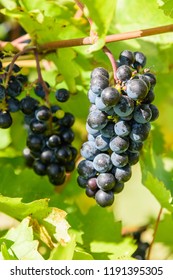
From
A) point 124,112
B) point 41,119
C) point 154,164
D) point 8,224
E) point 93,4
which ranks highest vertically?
point 93,4

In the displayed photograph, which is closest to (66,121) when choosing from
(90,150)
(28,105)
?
(28,105)

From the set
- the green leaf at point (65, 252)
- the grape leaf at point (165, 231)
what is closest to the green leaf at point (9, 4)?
the green leaf at point (65, 252)

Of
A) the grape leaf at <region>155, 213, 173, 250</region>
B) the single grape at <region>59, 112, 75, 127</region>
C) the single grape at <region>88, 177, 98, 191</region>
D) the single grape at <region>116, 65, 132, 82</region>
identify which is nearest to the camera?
the single grape at <region>116, 65, 132, 82</region>

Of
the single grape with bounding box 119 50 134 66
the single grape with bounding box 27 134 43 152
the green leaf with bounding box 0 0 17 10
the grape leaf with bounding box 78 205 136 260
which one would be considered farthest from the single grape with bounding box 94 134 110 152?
the green leaf with bounding box 0 0 17 10

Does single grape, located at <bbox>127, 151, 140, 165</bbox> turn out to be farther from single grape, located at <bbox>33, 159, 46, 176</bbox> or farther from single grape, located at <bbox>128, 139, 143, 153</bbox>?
single grape, located at <bbox>33, 159, 46, 176</bbox>

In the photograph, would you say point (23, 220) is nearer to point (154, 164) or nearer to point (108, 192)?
point (108, 192)

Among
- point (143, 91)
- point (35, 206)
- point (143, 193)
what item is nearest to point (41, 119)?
point (35, 206)

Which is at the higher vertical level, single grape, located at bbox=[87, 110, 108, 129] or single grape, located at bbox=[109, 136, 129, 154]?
single grape, located at bbox=[87, 110, 108, 129]
